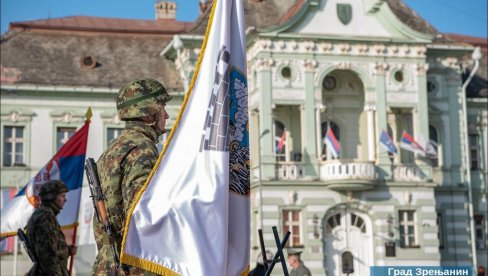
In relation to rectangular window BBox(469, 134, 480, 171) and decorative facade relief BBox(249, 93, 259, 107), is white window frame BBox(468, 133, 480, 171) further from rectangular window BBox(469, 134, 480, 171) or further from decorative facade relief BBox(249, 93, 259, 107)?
decorative facade relief BBox(249, 93, 259, 107)

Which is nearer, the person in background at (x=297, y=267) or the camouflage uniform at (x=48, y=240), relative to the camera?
the camouflage uniform at (x=48, y=240)

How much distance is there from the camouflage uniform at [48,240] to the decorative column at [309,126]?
88.0ft

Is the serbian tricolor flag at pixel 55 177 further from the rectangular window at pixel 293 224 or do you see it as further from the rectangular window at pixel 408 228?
the rectangular window at pixel 408 228

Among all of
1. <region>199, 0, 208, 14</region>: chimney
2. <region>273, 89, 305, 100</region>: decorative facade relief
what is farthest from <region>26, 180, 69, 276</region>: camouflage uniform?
<region>199, 0, 208, 14</region>: chimney

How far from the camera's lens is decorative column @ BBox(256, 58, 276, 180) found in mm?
36594

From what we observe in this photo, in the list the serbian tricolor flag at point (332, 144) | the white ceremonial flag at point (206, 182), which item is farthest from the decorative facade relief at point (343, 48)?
the white ceremonial flag at point (206, 182)

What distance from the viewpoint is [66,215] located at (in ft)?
51.0

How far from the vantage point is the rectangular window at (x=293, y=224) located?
36.8m

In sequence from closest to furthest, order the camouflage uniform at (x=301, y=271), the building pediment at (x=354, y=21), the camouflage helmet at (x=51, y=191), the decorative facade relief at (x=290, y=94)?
the camouflage helmet at (x=51, y=191) < the camouflage uniform at (x=301, y=271) < the decorative facade relief at (x=290, y=94) < the building pediment at (x=354, y=21)

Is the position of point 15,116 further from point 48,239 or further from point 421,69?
point 48,239

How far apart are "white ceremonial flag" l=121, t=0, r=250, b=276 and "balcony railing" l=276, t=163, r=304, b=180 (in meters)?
29.9

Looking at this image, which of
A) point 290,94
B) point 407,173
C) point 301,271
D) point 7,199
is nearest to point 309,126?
point 290,94

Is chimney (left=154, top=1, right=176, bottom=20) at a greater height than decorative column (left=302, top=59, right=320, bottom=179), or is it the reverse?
chimney (left=154, top=1, right=176, bottom=20)

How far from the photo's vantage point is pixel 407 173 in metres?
38.5
